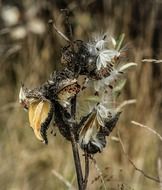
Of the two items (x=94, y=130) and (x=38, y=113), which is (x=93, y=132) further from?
(x=38, y=113)

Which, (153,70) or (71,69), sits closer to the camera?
(71,69)

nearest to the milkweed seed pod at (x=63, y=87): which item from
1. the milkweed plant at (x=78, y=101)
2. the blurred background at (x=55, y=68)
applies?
the milkweed plant at (x=78, y=101)

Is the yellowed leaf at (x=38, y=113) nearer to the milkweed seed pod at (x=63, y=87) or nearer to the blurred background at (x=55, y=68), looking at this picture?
the milkweed seed pod at (x=63, y=87)

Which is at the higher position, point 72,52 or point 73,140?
point 72,52

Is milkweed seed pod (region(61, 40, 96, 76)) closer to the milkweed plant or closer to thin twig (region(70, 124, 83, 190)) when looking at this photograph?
the milkweed plant

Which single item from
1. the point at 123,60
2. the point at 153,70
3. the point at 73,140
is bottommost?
the point at 153,70

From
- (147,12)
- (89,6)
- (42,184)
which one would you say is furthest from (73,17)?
(42,184)

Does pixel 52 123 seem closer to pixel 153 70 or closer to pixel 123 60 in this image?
pixel 123 60
